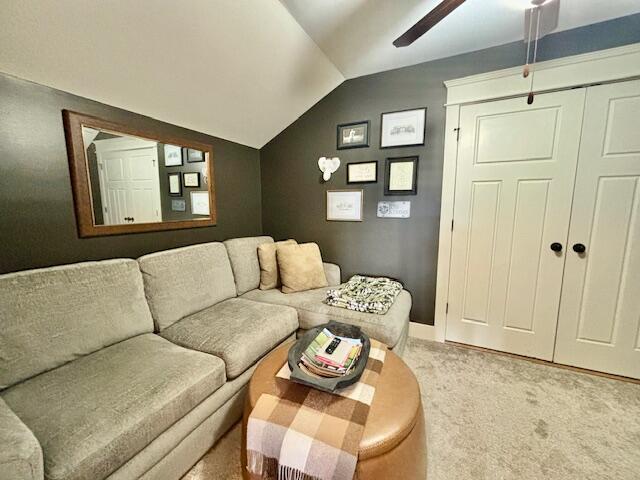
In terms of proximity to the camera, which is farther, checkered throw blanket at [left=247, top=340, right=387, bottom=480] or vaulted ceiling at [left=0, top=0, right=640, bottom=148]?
vaulted ceiling at [left=0, top=0, right=640, bottom=148]

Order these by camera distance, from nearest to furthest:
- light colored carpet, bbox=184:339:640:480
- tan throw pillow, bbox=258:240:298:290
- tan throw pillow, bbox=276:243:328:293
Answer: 1. light colored carpet, bbox=184:339:640:480
2. tan throw pillow, bbox=276:243:328:293
3. tan throw pillow, bbox=258:240:298:290

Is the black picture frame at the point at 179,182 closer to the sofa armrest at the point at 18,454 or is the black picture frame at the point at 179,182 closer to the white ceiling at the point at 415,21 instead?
the white ceiling at the point at 415,21

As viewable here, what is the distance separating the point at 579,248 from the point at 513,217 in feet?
1.52

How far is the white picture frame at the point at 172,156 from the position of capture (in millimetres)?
2076

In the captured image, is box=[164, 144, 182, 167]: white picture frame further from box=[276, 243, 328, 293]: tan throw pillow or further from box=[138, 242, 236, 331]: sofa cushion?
box=[276, 243, 328, 293]: tan throw pillow

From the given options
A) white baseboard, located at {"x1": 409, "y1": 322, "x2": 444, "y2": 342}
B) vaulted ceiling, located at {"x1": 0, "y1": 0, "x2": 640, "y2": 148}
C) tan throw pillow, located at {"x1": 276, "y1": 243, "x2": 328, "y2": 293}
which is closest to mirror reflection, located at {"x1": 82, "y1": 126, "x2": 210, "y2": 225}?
vaulted ceiling, located at {"x1": 0, "y1": 0, "x2": 640, "y2": 148}

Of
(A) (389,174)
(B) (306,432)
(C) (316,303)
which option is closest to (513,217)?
(A) (389,174)

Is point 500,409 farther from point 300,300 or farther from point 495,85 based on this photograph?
point 495,85

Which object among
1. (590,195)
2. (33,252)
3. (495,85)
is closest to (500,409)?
(590,195)

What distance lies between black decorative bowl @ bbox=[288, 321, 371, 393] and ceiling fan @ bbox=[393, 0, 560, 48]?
62.6 inches

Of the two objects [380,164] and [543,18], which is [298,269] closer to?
[380,164]

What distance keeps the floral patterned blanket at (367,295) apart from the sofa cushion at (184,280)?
3.00 ft

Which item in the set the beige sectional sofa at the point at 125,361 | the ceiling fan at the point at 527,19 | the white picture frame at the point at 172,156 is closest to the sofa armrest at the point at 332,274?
the beige sectional sofa at the point at 125,361

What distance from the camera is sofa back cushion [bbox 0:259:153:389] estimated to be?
1.10 meters
